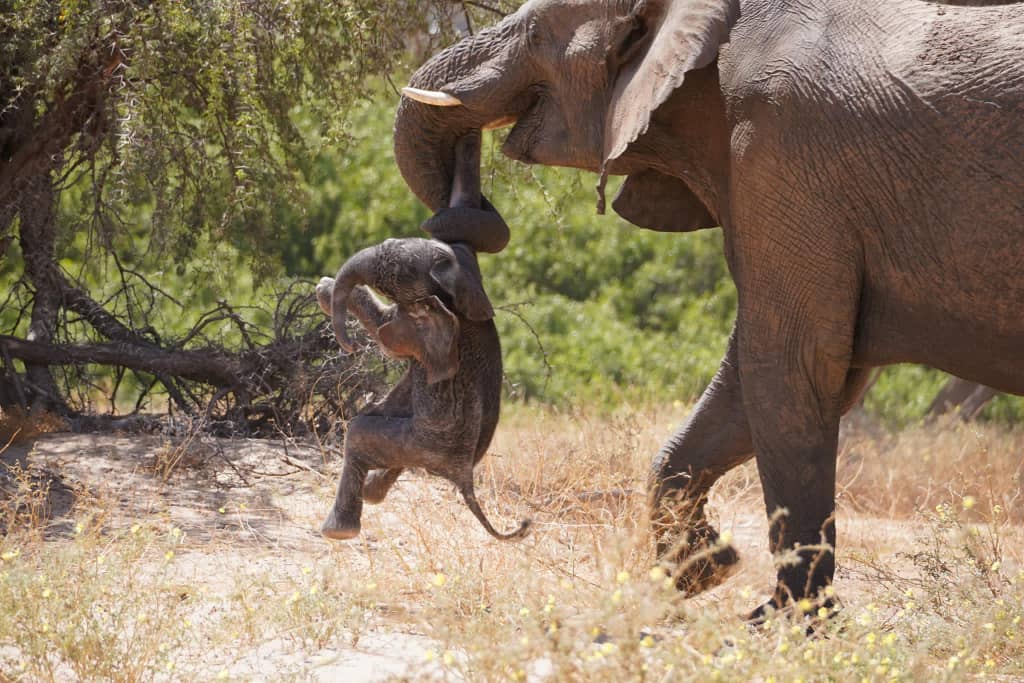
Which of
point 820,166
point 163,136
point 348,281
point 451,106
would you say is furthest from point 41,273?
point 820,166

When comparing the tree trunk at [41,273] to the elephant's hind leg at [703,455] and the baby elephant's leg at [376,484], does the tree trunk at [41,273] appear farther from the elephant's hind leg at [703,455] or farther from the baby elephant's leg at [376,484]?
the elephant's hind leg at [703,455]

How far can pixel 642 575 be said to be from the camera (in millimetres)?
4691

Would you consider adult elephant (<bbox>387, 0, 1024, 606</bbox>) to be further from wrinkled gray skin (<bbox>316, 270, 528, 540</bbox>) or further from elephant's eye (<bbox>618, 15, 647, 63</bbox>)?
wrinkled gray skin (<bbox>316, 270, 528, 540</bbox>)

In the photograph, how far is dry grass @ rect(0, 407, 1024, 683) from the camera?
11.3ft

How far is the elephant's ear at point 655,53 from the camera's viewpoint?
4.39 meters

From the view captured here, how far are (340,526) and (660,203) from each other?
1.64m

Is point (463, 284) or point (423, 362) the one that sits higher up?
point (463, 284)

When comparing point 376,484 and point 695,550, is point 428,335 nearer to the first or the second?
point 376,484

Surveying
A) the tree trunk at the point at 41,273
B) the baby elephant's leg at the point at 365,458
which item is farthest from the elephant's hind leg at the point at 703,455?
the tree trunk at the point at 41,273

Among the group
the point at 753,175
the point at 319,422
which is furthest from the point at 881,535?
the point at 753,175

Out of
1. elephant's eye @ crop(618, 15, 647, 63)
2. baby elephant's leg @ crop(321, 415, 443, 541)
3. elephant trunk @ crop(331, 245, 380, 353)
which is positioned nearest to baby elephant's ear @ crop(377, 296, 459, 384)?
elephant trunk @ crop(331, 245, 380, 353)

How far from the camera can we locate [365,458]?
4.85 m

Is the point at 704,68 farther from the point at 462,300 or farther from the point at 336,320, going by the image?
the point at 336,320

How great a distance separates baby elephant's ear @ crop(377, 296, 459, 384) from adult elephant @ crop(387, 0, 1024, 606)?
0.70 meters
